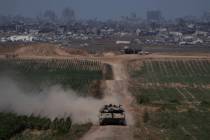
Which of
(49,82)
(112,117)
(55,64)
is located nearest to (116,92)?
(49,82)

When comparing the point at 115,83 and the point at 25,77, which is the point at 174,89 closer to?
the point at 115,83

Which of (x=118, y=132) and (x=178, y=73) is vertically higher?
(x=118, y=132)

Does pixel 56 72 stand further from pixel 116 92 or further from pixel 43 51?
pixel 43 51

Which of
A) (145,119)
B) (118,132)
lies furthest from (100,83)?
(118,132)

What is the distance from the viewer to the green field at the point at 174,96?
1551 inches

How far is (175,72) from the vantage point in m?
84.8

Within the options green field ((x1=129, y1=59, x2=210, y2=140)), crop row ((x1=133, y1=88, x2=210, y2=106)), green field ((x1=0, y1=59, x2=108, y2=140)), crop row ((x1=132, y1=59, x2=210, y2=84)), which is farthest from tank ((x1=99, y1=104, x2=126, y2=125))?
crop row ((x1=132, y1=59, x2=210, y2=84))

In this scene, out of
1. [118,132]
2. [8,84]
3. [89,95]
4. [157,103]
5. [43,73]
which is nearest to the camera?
[118,132]

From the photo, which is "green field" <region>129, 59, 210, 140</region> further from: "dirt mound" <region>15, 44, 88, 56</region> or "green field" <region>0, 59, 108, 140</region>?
"dirt mound" <region>15, 44, 88, 56</region>

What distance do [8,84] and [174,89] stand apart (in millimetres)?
20112

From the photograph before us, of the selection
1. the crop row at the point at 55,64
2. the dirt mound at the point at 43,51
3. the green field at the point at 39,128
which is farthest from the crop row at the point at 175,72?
the green field at the point at 39,128

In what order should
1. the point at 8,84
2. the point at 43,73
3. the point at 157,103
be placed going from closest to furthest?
1. the point at 157,103
2. the point at 8,84
3. the point at 43,73

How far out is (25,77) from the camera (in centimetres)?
7400

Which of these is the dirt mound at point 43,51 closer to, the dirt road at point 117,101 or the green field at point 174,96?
the dirt road at point 117,101
